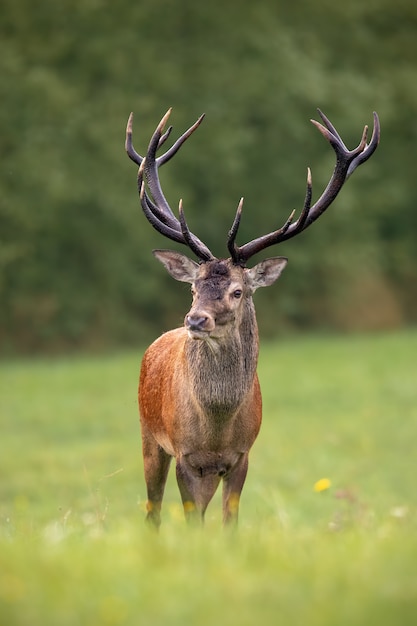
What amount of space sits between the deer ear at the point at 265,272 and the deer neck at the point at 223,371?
1.10ft

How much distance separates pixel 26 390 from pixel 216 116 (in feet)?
32.9

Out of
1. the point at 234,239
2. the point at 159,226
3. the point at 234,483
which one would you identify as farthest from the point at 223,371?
the point at 159,226

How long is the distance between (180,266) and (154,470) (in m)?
1.27

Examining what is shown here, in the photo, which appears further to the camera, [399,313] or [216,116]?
[399,313]

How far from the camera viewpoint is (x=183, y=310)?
31.5 m

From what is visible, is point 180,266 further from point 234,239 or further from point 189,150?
point 189,150

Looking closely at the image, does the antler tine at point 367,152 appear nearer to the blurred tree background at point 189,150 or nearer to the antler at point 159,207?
the antler at point 159,207

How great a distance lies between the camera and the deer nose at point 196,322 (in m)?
6.52

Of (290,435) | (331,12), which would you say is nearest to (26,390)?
(290,435)

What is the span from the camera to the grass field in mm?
3666

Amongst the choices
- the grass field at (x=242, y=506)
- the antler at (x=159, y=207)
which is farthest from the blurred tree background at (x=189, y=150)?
the antler at (x=159, y=207)

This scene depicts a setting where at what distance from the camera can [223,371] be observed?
6.88 metres

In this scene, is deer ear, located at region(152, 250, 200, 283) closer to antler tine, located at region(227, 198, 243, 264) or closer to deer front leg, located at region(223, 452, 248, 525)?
antler tine, located at region(227, 198, 243, 264)

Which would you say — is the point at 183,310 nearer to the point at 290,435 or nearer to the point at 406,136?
the point at 406,136
